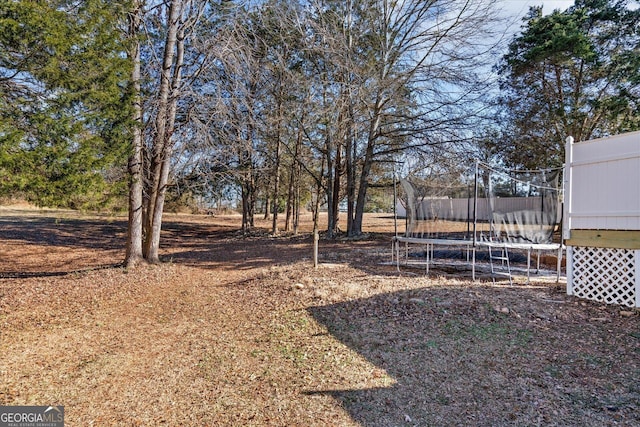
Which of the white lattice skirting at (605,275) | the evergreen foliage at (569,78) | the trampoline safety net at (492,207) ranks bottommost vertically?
the white lattice skirting at (605,275)

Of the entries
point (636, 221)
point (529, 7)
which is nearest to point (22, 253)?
point (636, 221)

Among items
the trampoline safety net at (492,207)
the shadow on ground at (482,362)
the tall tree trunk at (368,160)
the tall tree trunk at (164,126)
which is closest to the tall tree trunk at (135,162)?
the tall tree trunk at (164,126)

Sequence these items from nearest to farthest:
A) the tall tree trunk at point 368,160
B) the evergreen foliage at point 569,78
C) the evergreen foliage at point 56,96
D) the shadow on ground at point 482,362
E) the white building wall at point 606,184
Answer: the shadow on ground at point 482,362 → the evergreen foliage at point 56,96 → the white building wall at point 606,184 → the evergreen foliage at point 569,78 → the tall tree trunk at point 368,160

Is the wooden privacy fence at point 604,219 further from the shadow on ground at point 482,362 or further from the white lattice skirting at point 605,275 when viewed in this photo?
the shadow on ground at point 482,362

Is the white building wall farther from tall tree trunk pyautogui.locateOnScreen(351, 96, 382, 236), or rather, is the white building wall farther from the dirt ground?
tall tree trunk pyautogui.locateOnScreen(351, 96, 382, 236)

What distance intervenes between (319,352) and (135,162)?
5678 millimetres

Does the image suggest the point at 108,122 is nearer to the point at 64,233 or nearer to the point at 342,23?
the point at 342,23

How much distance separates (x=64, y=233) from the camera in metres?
15.7

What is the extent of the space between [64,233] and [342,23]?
14.5m

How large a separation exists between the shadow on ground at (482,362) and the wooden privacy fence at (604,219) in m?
0.54

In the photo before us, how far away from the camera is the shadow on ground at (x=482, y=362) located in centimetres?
265

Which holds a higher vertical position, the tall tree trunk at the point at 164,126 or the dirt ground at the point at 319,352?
the tall tree trunk at the point at 164,126

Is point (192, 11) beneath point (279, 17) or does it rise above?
beneath

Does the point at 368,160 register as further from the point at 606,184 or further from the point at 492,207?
the point at 606,184
